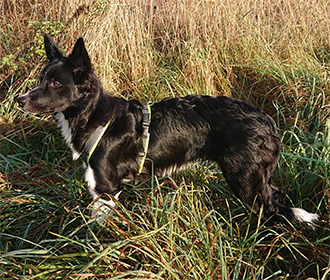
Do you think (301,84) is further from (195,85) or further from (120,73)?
(120,73)

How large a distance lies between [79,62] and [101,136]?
579 mm

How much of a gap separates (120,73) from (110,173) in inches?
88.2

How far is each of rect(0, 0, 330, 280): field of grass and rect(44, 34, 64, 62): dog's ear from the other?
1071 mm

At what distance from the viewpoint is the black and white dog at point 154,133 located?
91.2 inches

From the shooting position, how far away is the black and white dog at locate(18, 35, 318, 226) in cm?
232

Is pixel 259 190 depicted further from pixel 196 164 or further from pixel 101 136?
pixel 101 136

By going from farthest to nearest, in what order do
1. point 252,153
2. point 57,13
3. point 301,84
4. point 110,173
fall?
point 57,13 → point 301,84 → point 110,173 → point 252,153

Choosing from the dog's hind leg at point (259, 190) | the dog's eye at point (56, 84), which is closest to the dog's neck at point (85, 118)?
the dog's eye at point (56, 84)

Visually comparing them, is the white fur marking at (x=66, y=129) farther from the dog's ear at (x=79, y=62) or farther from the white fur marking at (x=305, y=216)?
the white fur marking at (x=305, y=216)

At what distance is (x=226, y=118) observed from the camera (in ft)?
7.75

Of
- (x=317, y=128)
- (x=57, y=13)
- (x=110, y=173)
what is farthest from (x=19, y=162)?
(x=317, y=128)

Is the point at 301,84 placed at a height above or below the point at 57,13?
below

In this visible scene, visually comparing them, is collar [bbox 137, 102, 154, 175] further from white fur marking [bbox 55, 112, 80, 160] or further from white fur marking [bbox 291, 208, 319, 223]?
white fur marking [bbox 291, 208, 319, 223]

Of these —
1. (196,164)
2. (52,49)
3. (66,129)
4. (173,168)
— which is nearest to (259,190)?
(196,164)
